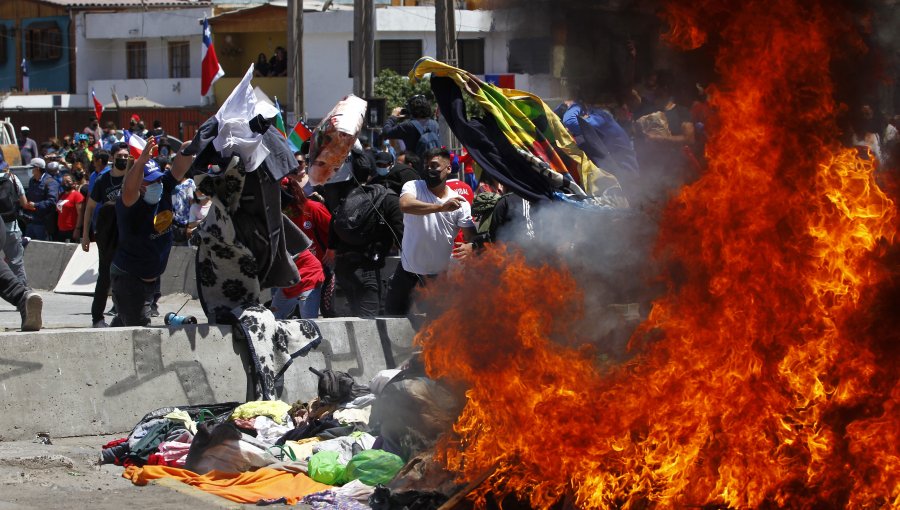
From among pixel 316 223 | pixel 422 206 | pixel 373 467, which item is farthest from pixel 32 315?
pixel 316 223

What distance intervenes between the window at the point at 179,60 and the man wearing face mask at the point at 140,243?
139 ft

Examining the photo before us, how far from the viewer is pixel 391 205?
34.3 ft

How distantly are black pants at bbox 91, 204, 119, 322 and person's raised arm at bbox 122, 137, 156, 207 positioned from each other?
5.16 feet

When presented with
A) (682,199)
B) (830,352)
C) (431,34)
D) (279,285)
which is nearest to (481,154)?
(279,285)

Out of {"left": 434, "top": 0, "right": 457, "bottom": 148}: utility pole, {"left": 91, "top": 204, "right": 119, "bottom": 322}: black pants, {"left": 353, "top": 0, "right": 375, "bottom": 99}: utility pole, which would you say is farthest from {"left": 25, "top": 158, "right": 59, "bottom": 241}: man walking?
{"left": 91, "top": 204, "right": 119, "bottom": 322}: black pants

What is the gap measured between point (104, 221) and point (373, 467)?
17.3 feet

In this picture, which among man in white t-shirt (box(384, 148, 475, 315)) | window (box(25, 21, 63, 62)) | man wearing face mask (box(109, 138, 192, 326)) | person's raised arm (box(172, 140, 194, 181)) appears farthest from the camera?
window (box(25, 21, 63, 62))

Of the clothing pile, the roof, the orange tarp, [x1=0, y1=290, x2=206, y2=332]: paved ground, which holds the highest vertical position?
the roof

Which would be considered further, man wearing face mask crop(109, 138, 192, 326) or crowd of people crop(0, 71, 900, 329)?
man wearing face mask crop(109, 138, 192, 326)

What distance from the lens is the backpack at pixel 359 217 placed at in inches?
402

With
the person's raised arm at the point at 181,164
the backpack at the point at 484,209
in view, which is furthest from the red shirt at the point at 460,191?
the person's raised arm at the point at 181,164

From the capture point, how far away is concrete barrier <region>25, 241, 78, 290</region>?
61.8 ft

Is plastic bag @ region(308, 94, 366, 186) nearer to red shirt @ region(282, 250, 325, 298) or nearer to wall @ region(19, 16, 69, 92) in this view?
red shirt @ region(282, 250, 325, 298)

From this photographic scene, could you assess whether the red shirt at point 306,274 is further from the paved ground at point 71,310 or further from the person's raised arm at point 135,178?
the paved ground at point 71,310
